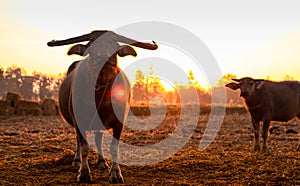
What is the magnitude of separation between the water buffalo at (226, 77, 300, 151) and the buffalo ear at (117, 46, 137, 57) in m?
6.28

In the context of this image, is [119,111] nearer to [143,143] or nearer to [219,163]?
[219,163]

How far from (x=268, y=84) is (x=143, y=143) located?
4.91 metres

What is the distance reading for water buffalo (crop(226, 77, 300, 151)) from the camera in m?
11.0

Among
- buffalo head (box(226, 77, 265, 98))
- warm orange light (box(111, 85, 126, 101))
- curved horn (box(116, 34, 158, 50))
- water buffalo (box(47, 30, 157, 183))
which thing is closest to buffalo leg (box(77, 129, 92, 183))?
water buffalo (box(47, 30, 157, 183))

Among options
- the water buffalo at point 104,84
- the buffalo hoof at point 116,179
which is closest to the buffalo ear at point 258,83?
the water buffalo at point 104,84

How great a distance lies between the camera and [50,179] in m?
5.59

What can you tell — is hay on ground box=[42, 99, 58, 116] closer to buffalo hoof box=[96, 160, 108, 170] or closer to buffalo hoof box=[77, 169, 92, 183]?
buffalo hoof box=[96, 160, 108, 170]

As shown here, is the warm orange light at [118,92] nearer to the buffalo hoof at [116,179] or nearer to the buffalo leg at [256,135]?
the buffalo hoof at [116,179]

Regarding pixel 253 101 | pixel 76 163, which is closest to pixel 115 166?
pixel 76 163

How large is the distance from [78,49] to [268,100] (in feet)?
25.5

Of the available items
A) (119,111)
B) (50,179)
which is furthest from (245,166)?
(50,179)

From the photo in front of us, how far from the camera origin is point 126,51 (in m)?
5.51

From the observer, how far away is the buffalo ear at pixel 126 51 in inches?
215

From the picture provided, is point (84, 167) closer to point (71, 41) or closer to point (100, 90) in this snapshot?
point (100, 90)
